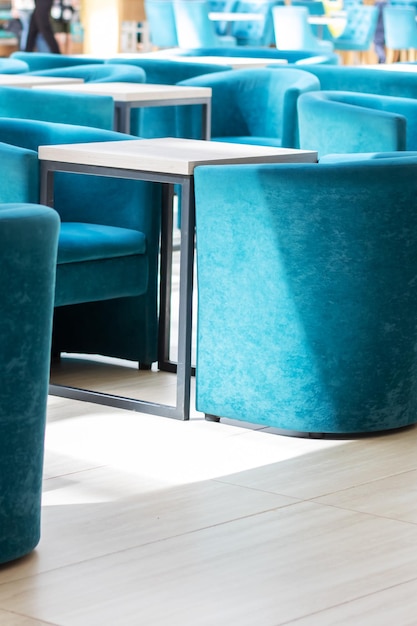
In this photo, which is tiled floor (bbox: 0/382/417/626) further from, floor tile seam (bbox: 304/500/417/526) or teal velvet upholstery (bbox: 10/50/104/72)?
teal velvet upholstery (bbox: 10/50/104/72)

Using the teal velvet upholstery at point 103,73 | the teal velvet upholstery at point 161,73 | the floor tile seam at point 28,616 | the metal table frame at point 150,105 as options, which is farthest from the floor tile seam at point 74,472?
the teal velvet upholstery at point 161,73

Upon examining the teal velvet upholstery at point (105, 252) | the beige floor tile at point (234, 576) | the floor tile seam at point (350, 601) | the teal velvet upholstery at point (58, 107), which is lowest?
the beige floor tile at point (234, 576)

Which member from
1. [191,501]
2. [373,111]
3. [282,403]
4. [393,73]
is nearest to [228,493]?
[191,501]

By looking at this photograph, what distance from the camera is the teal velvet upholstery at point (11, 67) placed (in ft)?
22.5

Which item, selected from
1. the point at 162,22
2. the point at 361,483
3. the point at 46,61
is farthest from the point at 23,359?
the point at 162,22

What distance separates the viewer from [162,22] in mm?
11914

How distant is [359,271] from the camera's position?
3363 millimetres

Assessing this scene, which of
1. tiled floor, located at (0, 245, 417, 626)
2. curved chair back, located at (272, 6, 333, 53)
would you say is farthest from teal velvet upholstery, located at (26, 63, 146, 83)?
curved chair back, located at (272, 6, 333, 53)

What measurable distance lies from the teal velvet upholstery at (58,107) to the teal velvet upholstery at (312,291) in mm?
1765

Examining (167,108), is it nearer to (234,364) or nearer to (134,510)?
(234,364)

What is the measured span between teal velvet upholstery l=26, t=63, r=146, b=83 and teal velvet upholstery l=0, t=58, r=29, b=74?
0.61 ft

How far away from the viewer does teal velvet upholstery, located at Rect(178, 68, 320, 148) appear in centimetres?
646

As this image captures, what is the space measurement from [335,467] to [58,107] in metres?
2.40

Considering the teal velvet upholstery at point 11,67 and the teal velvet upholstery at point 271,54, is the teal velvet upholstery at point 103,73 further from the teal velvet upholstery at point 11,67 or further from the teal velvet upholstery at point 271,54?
the teal velvet upholstery at point 271,54
